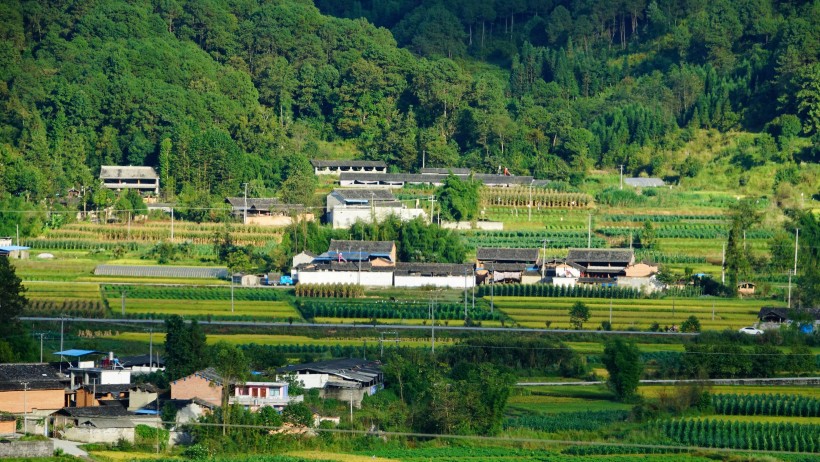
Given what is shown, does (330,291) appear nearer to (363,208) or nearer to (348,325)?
(348,325)

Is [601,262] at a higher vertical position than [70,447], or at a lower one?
higher

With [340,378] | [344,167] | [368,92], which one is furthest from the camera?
[368,92]

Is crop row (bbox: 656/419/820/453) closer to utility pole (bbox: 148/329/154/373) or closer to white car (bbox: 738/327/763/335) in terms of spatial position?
white car (bbox: 738/327/763/335)

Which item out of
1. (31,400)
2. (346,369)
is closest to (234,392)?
(346,369)

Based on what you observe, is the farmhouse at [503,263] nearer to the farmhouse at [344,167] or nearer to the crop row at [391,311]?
the crop row at [391,311]

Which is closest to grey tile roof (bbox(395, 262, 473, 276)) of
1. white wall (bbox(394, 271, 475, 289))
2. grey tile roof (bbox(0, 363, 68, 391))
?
white wall (bbox(394, 271, 475, 289))

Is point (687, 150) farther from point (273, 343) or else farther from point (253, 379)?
point (253, 379)
